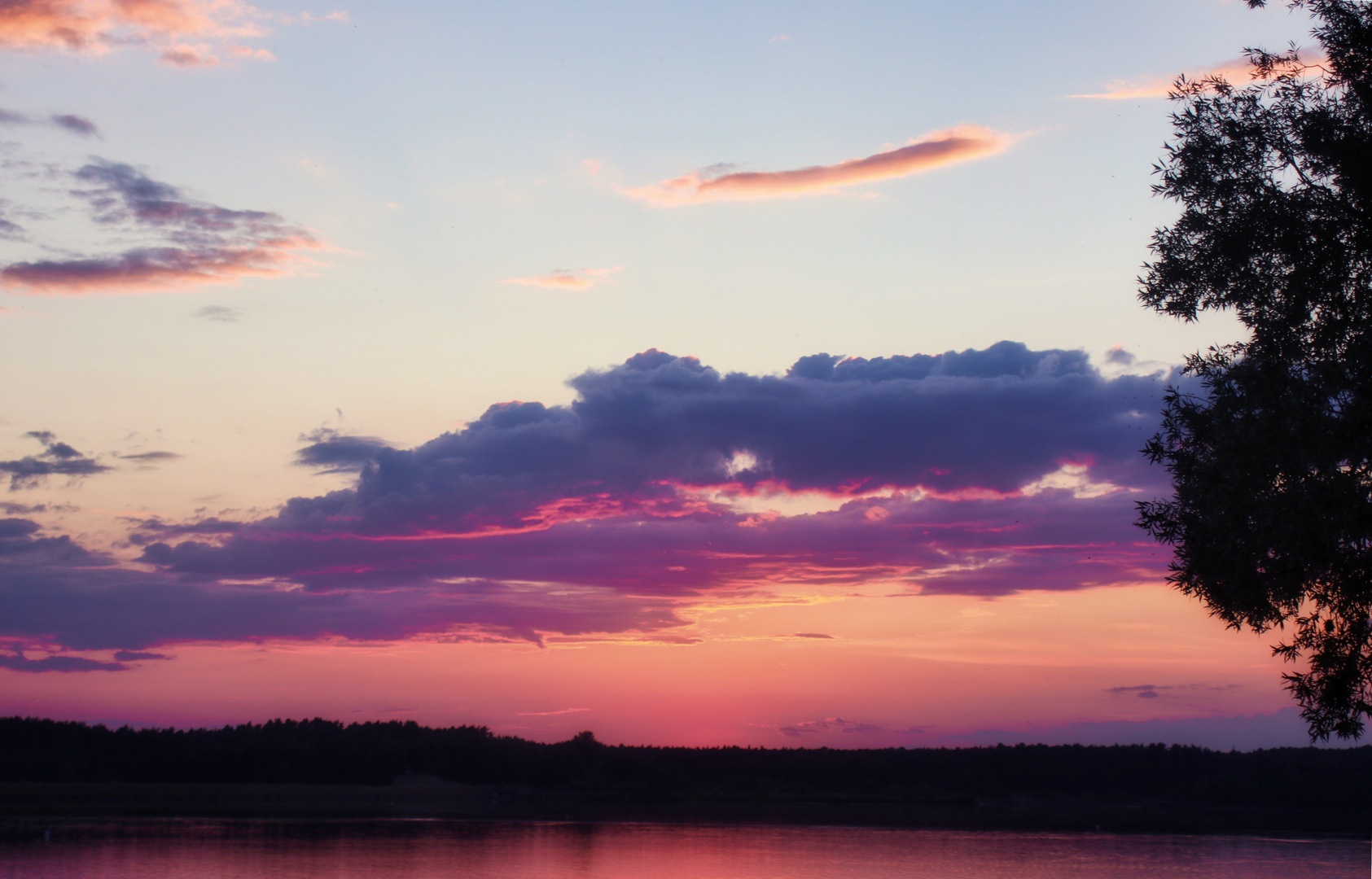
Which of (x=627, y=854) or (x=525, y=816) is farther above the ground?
(x=627, y=854)

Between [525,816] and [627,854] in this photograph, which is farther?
[525,816]

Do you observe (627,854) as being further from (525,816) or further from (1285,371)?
(525,816)

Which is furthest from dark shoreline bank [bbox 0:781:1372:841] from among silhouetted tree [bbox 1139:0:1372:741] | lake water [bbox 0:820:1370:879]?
silhouetted tree [bbox 1139:0:1372:741]

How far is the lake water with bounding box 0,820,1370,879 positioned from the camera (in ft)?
215

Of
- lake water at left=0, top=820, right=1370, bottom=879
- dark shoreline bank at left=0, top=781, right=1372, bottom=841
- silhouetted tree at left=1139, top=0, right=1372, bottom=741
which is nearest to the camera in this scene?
silhouetted tree at left=1139, top=0, right=1372, bottom=741

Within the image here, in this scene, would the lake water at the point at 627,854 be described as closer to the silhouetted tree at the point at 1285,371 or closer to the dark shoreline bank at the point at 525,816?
the dark shoreline bank at the point at 525,816

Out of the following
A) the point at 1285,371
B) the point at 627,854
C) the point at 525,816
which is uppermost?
the point at 1285,371

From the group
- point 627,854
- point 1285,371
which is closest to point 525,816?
point 627,854

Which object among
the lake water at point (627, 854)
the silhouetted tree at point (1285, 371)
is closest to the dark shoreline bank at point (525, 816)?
the lake water at point (627, 854)

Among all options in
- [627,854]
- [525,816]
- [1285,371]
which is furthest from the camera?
[525,816]

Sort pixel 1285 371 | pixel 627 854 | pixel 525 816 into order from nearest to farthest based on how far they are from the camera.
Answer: pixel 1285 371
pixel 627 854
pixel 525 816

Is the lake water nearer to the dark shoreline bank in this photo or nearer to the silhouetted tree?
the dark shoreline bank

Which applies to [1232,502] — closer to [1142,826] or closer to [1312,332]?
[1312,332]

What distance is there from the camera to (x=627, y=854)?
85.9m
